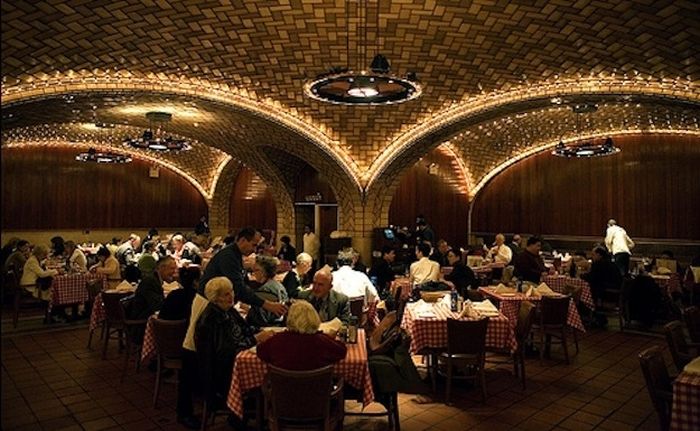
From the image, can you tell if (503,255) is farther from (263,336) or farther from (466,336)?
(263,336)

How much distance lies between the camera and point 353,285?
601 cm

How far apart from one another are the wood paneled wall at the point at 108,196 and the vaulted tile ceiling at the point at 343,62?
6624 millimetres

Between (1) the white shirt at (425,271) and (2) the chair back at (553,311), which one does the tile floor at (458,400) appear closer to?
(2) the chair back at (553,311)

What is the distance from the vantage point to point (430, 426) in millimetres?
4234

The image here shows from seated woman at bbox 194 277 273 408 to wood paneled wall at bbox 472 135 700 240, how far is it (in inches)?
456

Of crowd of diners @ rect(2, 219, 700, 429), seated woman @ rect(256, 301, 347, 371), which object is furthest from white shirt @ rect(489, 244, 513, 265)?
seated woman @ rect(256, 301, 347, 371)

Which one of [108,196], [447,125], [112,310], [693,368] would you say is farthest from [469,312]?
[108,196]

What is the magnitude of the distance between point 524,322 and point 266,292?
2698 millimetres

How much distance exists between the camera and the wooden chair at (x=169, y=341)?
14.5ft

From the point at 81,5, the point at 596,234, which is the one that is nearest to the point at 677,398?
the point at 81,5

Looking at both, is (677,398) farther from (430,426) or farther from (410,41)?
(410,41)

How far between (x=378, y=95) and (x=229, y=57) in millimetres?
2666

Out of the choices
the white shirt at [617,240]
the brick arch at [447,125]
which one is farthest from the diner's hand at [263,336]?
the white shirt at [617,240]

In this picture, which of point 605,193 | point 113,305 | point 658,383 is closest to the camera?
point 658,383
